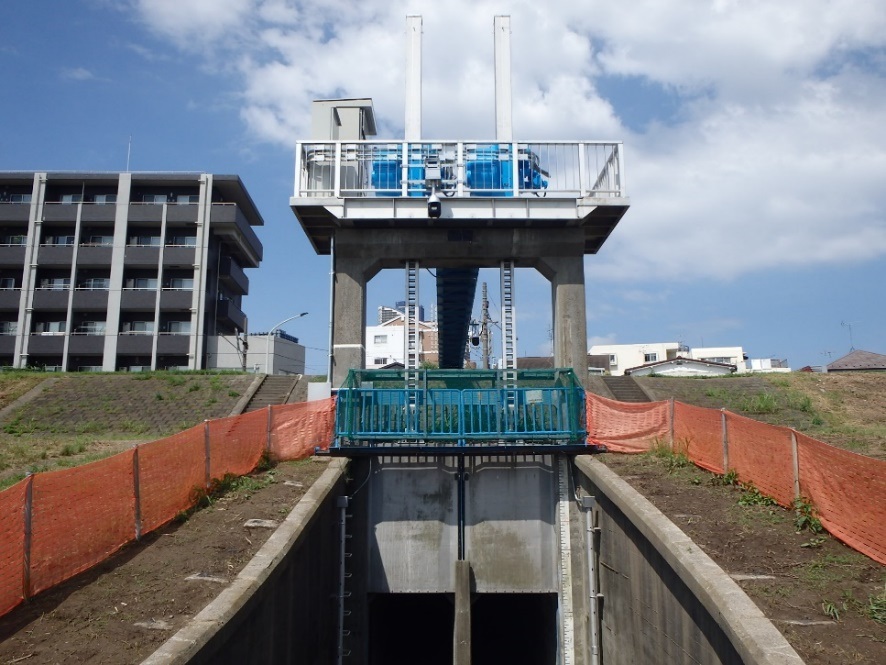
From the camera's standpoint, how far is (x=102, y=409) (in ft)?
78.6

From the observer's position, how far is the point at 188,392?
26.0 m

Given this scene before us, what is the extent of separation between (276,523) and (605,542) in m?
5.52

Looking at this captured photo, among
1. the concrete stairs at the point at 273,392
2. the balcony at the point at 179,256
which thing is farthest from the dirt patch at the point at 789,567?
the balcony at the point at 179,256

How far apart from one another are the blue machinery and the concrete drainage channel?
53 cm

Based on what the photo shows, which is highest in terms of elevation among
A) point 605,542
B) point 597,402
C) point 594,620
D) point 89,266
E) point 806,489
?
point 89,266

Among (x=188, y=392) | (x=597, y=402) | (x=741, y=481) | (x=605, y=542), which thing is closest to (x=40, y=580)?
(x=605, y=542)

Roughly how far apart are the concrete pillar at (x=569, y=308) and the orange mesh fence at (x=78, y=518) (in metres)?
10.2

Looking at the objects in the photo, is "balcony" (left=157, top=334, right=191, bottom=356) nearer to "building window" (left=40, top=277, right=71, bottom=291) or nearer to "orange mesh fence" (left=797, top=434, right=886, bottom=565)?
"building window" (left=40, top=277, right=71, bottom=291)

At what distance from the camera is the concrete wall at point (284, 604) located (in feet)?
19.8

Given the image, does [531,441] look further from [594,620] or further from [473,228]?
[473,228]

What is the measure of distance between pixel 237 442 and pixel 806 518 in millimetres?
8849

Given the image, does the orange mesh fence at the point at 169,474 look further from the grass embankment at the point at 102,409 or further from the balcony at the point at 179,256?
the balcony at the point at 179,256

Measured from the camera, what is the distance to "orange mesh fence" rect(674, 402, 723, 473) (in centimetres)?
1072

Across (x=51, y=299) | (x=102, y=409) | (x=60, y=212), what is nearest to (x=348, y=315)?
(x=102, y=409)
